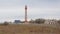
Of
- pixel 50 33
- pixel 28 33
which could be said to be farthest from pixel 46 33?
pixel 28 33

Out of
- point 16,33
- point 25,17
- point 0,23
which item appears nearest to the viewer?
point 16,33

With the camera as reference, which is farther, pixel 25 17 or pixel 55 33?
pixel 25 17

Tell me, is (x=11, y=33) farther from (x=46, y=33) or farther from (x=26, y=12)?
(x=26, y=12)

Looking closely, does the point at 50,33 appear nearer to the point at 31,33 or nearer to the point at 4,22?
the point at 31,33

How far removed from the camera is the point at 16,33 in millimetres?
24188

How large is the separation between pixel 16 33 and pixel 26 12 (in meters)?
30.5

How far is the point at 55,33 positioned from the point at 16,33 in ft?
16.4

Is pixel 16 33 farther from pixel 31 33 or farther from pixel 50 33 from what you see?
pixel 50 33

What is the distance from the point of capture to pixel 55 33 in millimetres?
25000

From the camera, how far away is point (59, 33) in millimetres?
25188

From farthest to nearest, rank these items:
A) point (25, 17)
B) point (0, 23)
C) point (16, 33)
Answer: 1. point (25, 17)
2. point (0, 23)
3. point (16, 33)

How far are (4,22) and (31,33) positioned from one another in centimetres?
2023

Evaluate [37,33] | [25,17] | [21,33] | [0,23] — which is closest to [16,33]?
[21,33]

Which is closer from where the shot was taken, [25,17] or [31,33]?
[31,33]
